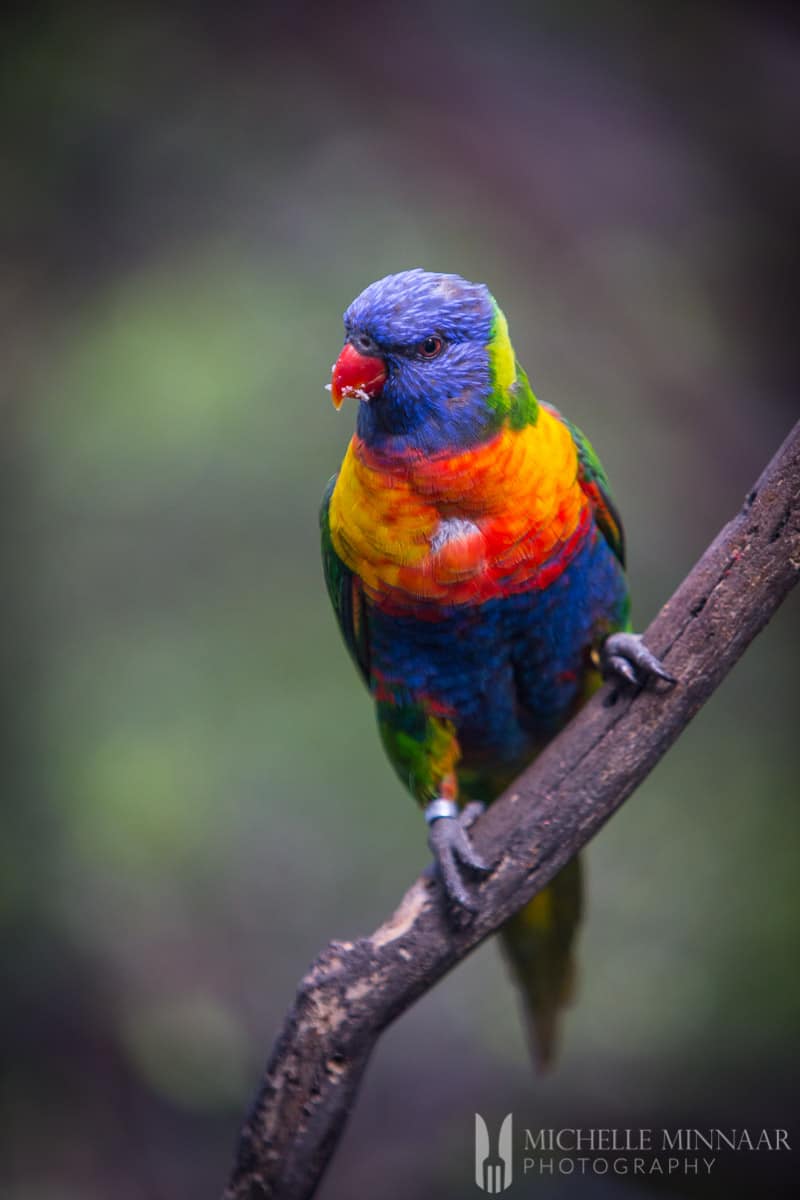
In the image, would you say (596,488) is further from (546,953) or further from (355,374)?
(546,953)

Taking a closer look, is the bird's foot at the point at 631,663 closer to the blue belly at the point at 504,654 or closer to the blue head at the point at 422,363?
the blue belly at the point at 504,654

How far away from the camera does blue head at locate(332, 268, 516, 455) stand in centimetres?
165

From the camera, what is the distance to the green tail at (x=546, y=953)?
2.30m

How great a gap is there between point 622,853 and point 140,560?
176 cm

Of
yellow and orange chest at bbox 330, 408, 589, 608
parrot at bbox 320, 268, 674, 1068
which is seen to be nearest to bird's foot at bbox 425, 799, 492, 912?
parrot at bbox 320, 268, 674, 1068

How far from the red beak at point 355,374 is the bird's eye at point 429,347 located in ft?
0.23

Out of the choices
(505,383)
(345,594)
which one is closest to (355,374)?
(505,383)

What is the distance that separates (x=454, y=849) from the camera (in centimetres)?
191

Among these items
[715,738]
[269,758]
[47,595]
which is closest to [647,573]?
[715,738]

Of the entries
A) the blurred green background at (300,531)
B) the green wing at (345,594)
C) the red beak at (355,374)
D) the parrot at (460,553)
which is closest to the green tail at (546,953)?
the parrot at (460,553)

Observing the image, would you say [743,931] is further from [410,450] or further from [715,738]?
[410,450]

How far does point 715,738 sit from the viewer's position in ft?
9.88

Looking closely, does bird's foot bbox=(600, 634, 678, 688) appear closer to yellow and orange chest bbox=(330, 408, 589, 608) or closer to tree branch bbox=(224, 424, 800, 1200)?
tree branch bbox=(224, 424, 800, 1200)

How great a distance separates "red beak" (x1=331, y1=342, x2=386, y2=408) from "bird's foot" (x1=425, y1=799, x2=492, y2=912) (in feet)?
2.86
